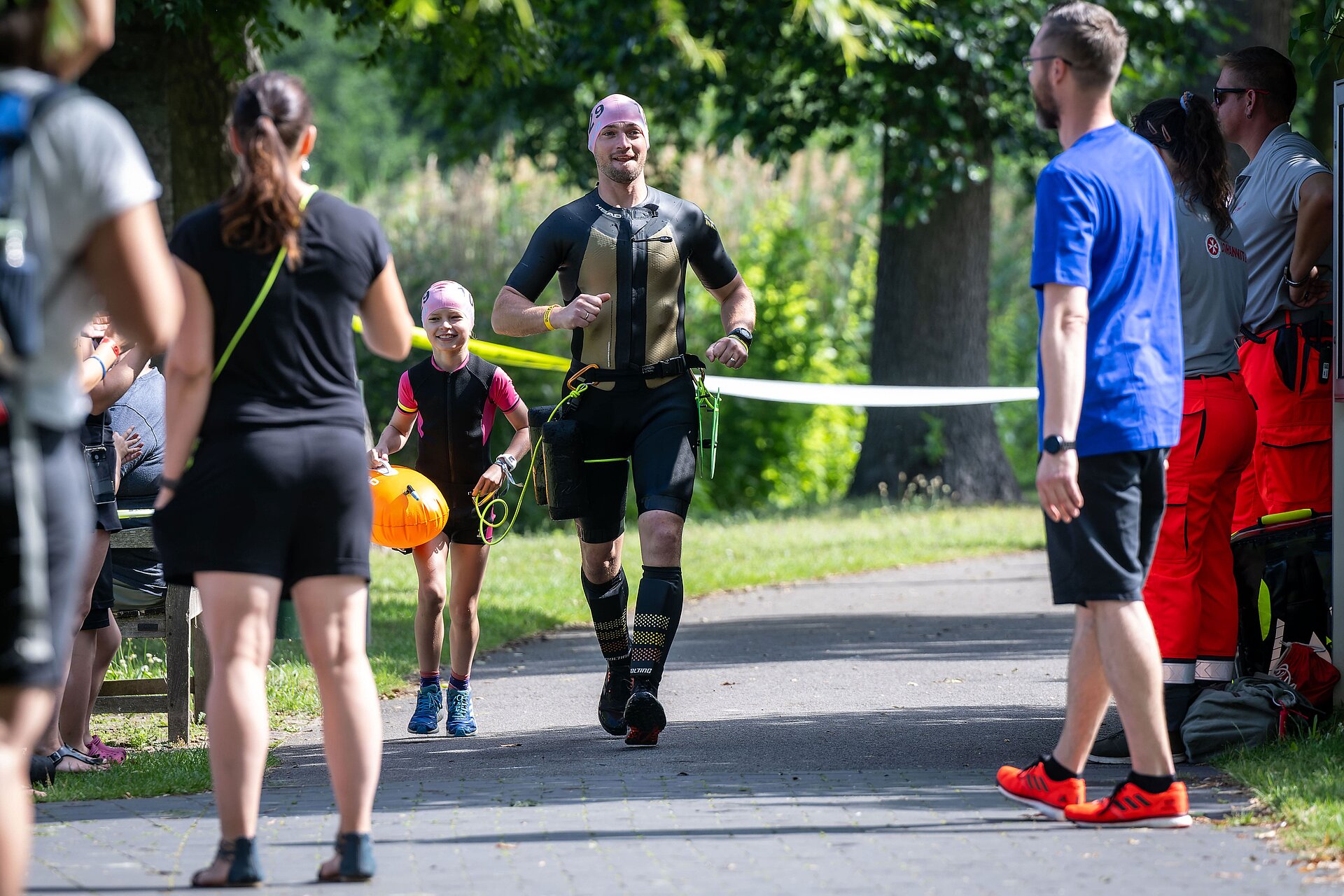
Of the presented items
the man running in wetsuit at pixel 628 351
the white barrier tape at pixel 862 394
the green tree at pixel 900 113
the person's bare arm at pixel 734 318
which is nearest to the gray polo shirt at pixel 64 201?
the man running in wetsuit at pixel 628 351

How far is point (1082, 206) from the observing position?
457 cm

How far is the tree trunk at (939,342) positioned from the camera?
56.6ft

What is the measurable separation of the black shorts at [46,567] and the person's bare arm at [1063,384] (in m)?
2.53

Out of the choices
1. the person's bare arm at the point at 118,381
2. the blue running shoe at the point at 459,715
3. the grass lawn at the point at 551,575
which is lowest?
the grass lawn at the point at 551,575

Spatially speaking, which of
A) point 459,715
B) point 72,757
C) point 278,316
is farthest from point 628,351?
point 72,757

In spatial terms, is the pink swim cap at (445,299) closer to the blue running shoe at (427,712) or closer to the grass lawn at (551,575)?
the blue running shoe at (427,712)

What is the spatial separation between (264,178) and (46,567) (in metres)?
1.22

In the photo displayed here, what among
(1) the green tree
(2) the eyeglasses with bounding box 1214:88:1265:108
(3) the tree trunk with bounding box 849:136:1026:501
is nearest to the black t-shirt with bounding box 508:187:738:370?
(2) the eyeglasses with bounding box 1214:88:1265:108

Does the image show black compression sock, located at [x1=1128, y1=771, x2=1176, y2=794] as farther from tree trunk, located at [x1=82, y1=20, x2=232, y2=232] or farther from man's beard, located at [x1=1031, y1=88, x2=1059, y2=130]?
tree trunk, located at [x1=82, y1=20, x2=232, y2=232]

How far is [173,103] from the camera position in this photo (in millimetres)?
11500

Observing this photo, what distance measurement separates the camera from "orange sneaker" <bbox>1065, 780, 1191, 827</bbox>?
181 inches

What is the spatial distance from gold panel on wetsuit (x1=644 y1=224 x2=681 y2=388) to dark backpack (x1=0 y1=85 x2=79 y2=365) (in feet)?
11.0

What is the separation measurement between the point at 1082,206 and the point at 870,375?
1316 centimetres

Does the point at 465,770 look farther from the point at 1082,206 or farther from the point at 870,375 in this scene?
the point at 870,375
